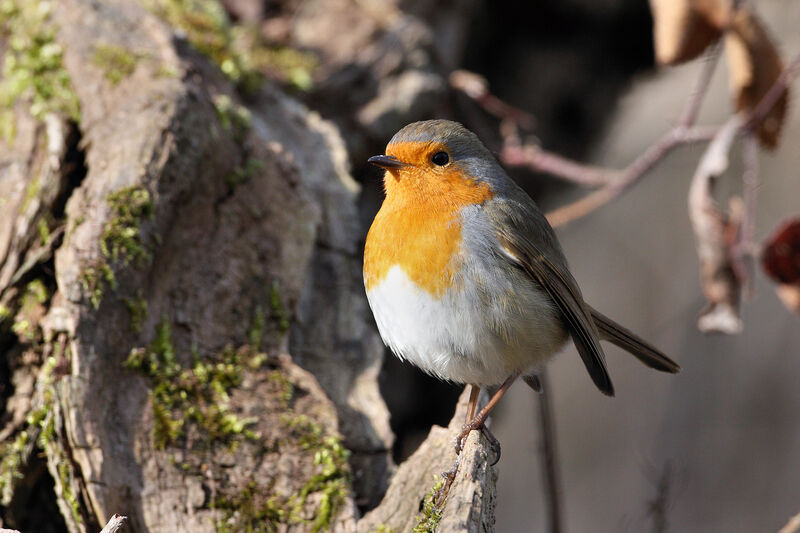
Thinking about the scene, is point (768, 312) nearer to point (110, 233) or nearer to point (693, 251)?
point (693, 251)

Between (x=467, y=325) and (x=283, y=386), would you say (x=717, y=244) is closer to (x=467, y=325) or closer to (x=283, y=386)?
(x=467, y=325)

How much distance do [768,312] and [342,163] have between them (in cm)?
299

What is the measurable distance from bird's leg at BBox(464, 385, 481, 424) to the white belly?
12cm

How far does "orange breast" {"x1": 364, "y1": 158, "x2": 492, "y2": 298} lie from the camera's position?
250cm

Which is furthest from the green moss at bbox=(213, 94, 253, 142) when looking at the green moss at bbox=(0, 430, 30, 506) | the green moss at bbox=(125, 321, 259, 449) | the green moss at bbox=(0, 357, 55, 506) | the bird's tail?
the bird's tail

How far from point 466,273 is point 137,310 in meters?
1.09

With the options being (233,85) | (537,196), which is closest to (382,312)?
(233,85)

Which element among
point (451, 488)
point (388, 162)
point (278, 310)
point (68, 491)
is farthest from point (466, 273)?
point (68, 491)

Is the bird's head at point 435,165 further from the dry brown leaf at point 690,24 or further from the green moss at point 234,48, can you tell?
the green moss at point 234,48

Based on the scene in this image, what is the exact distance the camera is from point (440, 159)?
2754mm

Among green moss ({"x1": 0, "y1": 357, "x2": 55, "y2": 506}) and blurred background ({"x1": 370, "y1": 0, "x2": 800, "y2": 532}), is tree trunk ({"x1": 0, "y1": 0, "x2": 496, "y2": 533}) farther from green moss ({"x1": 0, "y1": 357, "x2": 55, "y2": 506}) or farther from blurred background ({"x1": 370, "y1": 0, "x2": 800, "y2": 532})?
blurred background ({"x1": 370, "y1": 0, "x2": 800, "y2": 532})

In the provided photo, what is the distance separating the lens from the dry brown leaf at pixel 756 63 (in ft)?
10.8

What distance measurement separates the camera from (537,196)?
16.8 feet

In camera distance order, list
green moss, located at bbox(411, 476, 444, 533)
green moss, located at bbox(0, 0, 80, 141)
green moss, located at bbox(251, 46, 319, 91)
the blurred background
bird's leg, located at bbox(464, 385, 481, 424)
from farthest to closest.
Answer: the blurred background
green moss, located at bbox(251, 46, 319, 91)
green moss, located at bbox(0, 0, 80, 141)
bird's leg, located at bbox(464, 385, 481, 424)
green moss, located at bbox(411, 476, 444, 533)
